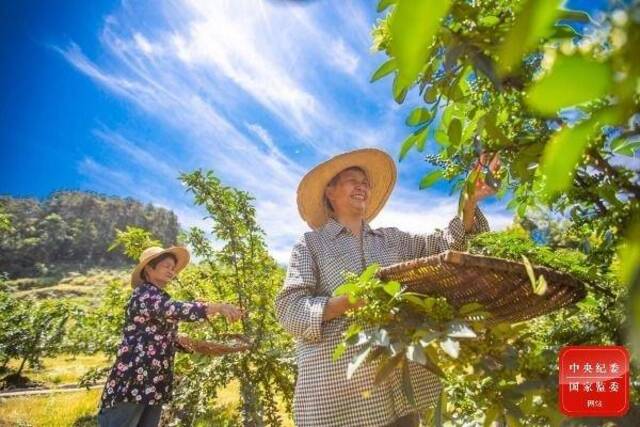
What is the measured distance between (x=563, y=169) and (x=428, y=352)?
978mm

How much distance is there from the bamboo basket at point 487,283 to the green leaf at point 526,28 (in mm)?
885

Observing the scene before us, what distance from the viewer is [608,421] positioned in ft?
3.68

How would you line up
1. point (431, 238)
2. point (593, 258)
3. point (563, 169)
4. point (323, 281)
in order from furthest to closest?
point (431, 238)
point (323, 281)
point (593, 258)
point (563, 169)

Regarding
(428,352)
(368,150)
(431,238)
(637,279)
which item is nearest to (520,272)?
(428,352)

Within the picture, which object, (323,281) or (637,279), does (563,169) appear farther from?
(323,281)

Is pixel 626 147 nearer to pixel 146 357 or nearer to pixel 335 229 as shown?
pixel 335 229

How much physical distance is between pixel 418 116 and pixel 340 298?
82 cm

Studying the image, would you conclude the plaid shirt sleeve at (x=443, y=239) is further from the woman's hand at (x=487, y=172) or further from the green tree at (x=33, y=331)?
the green tree at (x=33, y=331)

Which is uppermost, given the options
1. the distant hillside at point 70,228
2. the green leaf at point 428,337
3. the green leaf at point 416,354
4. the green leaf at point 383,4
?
the distant hillside at point 70,228

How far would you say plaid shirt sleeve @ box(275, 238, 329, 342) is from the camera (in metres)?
1.81

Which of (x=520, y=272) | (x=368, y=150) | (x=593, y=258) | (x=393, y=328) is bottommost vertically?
(x=393, y=328)

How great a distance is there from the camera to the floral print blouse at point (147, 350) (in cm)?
324

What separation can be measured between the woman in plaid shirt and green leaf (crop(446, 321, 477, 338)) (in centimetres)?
49

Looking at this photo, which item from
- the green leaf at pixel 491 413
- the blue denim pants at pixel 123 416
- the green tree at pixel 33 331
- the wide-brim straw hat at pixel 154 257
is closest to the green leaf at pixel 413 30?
the green leaf at pixel 491 413
